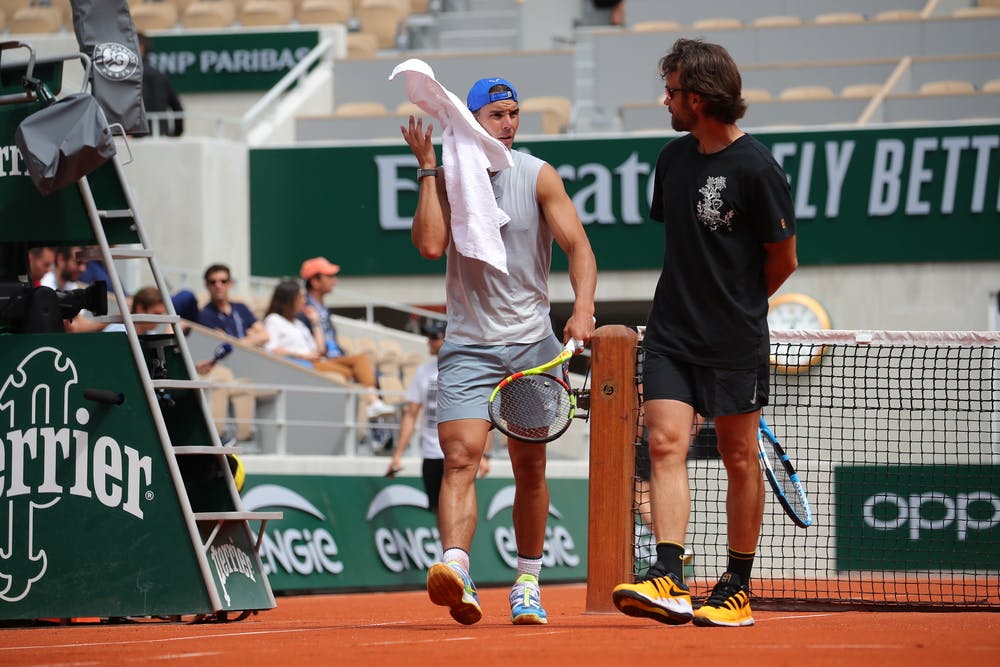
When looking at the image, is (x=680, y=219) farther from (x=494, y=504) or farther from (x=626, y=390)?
(x=494, y=504)

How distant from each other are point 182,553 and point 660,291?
269 centimetres

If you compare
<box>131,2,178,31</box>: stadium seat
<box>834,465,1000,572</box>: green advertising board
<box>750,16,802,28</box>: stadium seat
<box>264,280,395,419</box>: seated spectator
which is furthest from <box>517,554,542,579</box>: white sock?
<box>131,2,178,31</box>: stadium seat

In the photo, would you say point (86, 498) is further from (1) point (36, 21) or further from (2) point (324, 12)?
(1) point (36, 21)

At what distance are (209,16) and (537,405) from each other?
22238mm

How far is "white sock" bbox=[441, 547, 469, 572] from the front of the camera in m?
6.70

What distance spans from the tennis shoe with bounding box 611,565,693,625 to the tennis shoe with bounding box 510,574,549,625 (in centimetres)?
90

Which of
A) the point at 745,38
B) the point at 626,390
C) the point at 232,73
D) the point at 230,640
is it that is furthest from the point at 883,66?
the point at 230,640

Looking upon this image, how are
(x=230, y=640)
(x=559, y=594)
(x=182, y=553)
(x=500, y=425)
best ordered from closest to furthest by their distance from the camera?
(x=230, y=640)
(x=500, y=425)
(x=182, y=553)
(x=559, y=594)

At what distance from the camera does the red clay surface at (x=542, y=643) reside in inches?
202

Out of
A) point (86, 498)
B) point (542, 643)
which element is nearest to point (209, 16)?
point (86, 498)

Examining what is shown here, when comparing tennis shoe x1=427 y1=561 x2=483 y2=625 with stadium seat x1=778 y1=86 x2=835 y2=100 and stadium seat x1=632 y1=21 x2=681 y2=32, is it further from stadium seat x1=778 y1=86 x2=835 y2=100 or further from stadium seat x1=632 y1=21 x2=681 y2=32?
stadium seat x1=632 y1=21 x2=681 y2=32

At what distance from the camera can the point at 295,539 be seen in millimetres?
13469

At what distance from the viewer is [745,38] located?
79.9ft

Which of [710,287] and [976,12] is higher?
[976,12]
